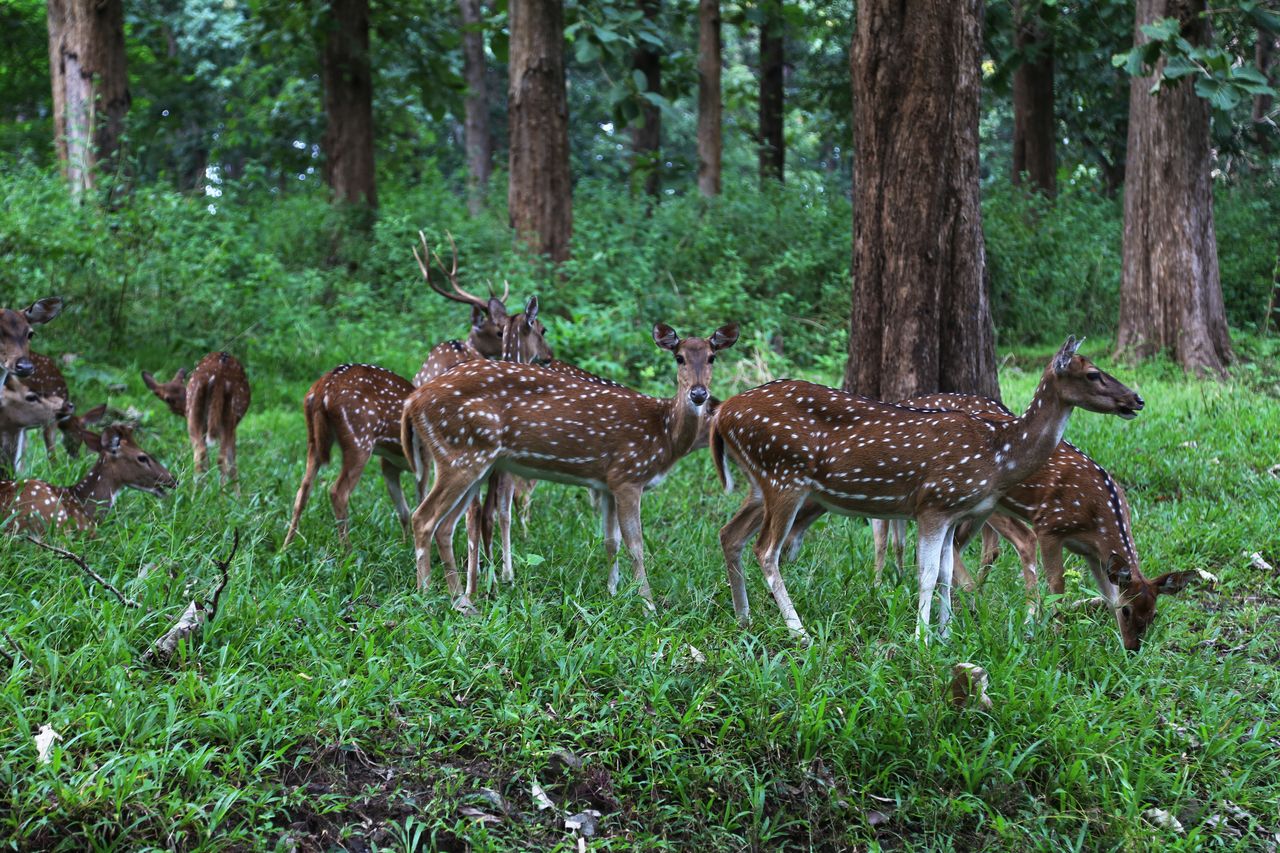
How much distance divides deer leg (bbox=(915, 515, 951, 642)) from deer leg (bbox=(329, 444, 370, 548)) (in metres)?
2.97

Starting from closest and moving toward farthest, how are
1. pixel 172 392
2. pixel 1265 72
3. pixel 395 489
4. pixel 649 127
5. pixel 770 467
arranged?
1. pixel 770 467
2. pixel 395 489
3. pixel 172 392
4. pixel 649 127
5. pixel 1265 72

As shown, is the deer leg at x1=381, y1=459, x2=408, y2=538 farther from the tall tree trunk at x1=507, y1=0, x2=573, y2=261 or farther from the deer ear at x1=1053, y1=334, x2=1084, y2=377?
the tall tree trunk at x1=507, y1=0, x2=573, y2=261

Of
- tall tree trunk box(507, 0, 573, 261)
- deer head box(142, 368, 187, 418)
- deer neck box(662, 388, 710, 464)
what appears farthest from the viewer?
tall tree trunk box(507, 0, 573, 261)

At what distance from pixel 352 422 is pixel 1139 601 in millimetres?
4113

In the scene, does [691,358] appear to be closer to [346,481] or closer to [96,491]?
[346,481]

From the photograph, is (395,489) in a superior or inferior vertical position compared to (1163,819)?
superior

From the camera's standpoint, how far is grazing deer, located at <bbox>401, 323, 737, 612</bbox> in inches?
233

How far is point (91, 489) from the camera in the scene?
6.61 m

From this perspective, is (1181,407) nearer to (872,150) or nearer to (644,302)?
(872,150)

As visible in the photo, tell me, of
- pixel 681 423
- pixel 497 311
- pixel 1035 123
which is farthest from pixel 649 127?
pixel 681 423

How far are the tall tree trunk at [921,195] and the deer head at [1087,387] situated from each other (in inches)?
78.5

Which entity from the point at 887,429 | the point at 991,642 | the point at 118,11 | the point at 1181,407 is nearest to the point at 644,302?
the point at 1181,407

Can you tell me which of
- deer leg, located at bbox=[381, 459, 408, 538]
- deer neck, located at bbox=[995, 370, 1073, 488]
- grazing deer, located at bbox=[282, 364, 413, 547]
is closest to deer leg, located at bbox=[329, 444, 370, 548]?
grazing deer, located at bbox=[282, 364, 413, 547]

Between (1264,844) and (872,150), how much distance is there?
476 cm
